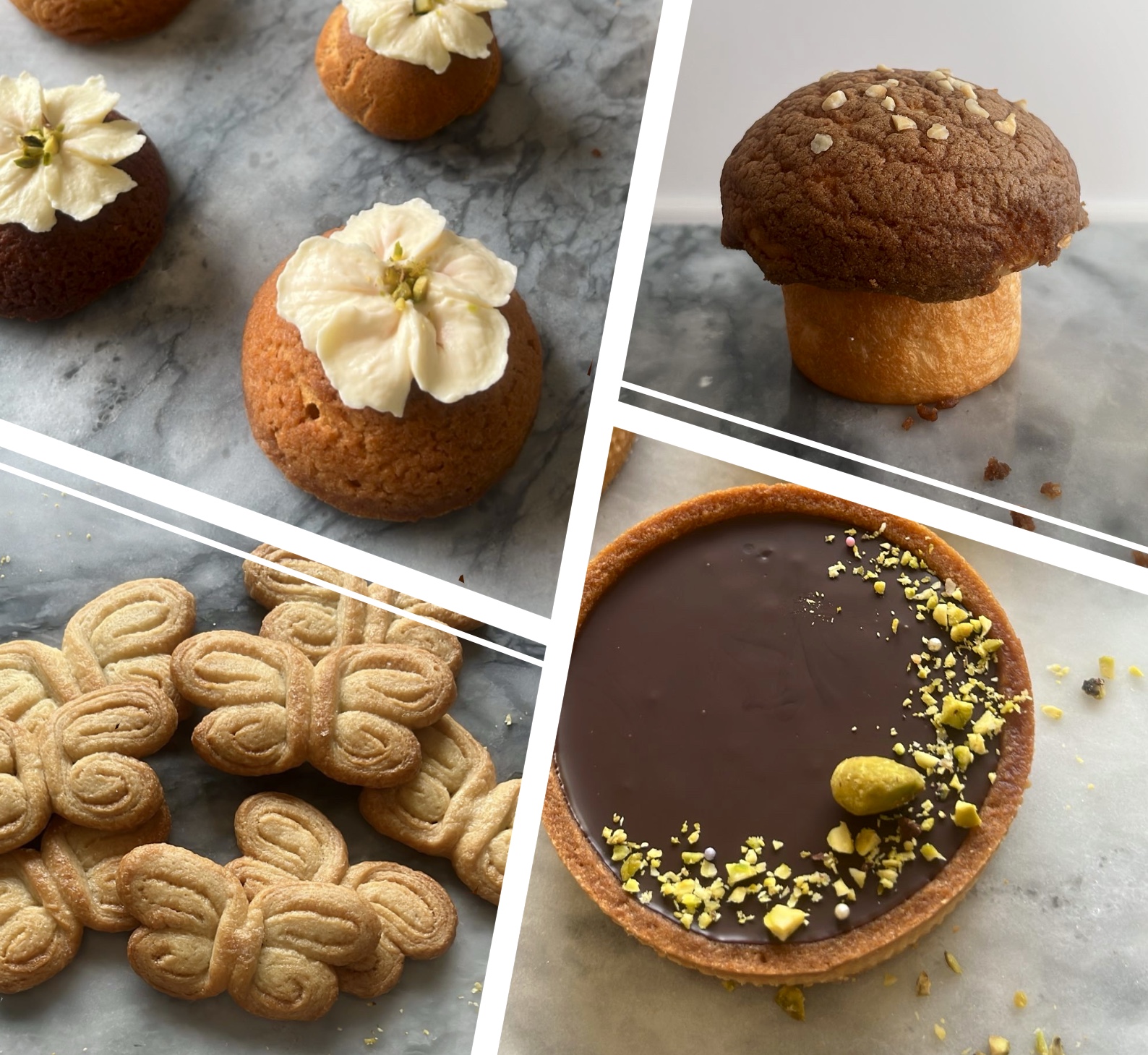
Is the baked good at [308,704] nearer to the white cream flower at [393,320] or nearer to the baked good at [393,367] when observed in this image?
the baked good at [393,367]

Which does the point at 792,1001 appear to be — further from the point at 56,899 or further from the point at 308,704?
the point at 56,899

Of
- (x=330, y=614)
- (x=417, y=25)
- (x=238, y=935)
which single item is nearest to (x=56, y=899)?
(x=238, y=935)

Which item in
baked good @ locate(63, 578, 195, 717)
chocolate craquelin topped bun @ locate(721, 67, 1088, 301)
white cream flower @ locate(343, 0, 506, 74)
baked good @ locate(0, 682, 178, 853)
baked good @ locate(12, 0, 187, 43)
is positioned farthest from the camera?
baked good @ locate(12, 0, 187, 43)

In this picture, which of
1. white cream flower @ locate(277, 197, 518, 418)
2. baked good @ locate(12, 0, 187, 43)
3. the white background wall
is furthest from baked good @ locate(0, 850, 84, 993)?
baked good @ locate(12, 0, 187, 43)

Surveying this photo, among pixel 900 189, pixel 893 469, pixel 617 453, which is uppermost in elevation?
pixel 900 189

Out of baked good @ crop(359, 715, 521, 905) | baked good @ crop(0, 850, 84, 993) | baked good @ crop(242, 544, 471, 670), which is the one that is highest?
baked good @ crop(242, 544, 471, 670)

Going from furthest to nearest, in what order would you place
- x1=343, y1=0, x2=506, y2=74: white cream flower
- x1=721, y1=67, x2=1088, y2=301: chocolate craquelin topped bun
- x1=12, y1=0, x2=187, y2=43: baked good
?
x1=12, y1=0, x2=187, y2=43: baked good
x1=343, y1=0, x2=506, y2=74: white cream flower
x1=721, y1=67, x2=1088, y2=301: chocolate craquelin topped bun

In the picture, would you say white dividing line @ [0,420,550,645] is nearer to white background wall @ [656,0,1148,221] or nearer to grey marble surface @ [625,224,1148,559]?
grey marble surface @ [625,224,1148,559]
